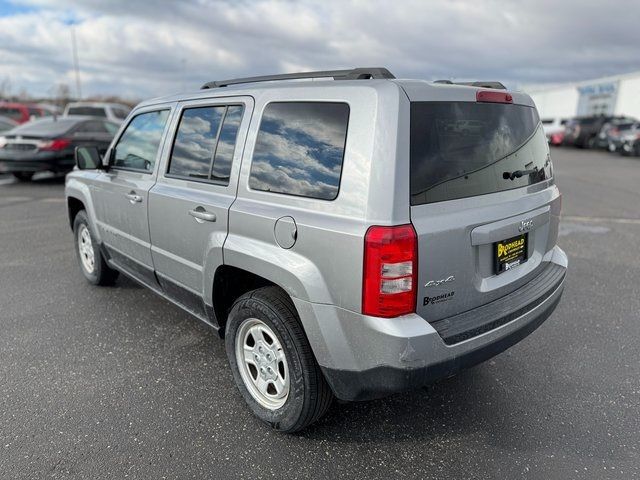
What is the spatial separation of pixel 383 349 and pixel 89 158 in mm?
3256

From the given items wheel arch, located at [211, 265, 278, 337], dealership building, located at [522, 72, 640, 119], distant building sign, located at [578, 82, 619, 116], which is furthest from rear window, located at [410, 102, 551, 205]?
distant building sign, located at [578, 82, 619, 116]

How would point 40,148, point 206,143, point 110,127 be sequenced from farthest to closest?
1. point 110,127
2. point 40,148
3. point 206,143

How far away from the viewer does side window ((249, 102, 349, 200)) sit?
224 centimetres

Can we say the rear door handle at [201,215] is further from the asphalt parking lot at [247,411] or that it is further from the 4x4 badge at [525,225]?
the 4x4 badge at [525,225]

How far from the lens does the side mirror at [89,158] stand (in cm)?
411

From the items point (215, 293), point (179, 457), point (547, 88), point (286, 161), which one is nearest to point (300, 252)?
point (286, 161)

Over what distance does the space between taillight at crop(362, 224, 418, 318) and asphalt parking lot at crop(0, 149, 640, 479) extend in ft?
2.92

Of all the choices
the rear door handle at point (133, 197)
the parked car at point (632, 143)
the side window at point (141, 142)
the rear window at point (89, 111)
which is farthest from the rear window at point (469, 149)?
the parked car at point (632, 143)

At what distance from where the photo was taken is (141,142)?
376 cm

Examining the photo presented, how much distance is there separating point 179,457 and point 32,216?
6853 millimetres

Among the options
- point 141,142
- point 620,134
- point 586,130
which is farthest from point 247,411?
point 586,130

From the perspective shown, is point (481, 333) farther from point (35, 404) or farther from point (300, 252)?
point (35, 404)

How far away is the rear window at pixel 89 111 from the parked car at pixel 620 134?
2138cm

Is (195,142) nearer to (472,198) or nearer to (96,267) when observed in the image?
(472,198)
